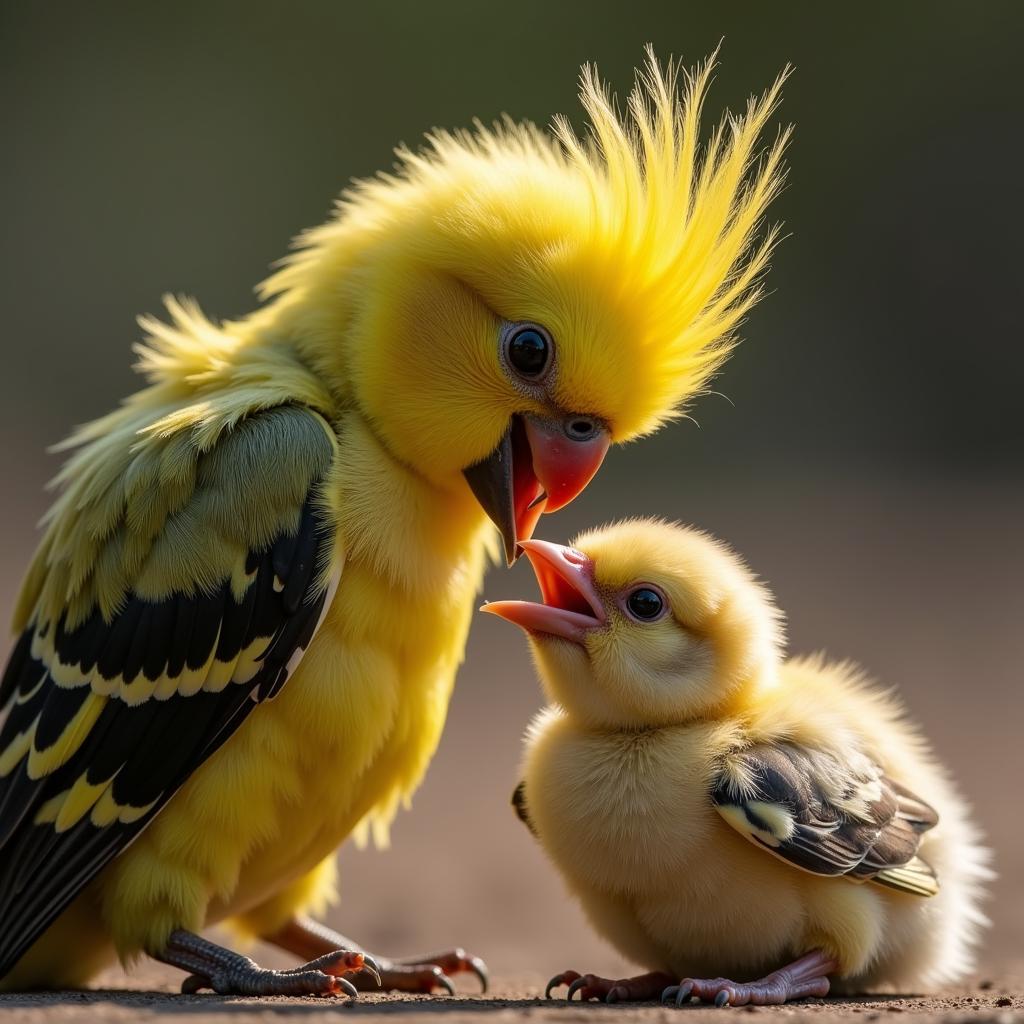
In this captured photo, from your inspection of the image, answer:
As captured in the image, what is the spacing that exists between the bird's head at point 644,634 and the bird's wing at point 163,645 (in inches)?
27.0

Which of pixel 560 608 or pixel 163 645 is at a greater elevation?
pixel 560 608

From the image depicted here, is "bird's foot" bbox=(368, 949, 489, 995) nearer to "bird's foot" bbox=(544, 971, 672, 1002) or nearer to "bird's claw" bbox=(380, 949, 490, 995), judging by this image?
"bird's claw" bbox=(380, 949, 490, 995)

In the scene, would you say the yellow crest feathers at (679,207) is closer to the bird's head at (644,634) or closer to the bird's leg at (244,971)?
the bird's head at (644,634)

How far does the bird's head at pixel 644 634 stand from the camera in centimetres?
482

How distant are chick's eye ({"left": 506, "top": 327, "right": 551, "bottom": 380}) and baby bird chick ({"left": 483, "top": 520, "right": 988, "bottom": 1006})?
0.57 metres

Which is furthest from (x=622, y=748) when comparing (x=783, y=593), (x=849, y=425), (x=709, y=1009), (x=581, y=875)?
(x=849, y=425)

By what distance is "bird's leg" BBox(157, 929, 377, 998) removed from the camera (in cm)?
482

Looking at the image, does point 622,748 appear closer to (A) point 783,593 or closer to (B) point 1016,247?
(A) point 783,593

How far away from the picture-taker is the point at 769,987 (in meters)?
4.52

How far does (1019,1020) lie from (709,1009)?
0.87 meters

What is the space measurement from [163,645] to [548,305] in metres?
1.64

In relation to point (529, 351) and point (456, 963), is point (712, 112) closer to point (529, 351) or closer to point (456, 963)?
point (529, 351)

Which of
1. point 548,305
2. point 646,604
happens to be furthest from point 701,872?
point 548,305

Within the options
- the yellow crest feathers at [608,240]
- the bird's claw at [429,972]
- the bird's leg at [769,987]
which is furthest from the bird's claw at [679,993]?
the yellow crest feathers at [608,240]
